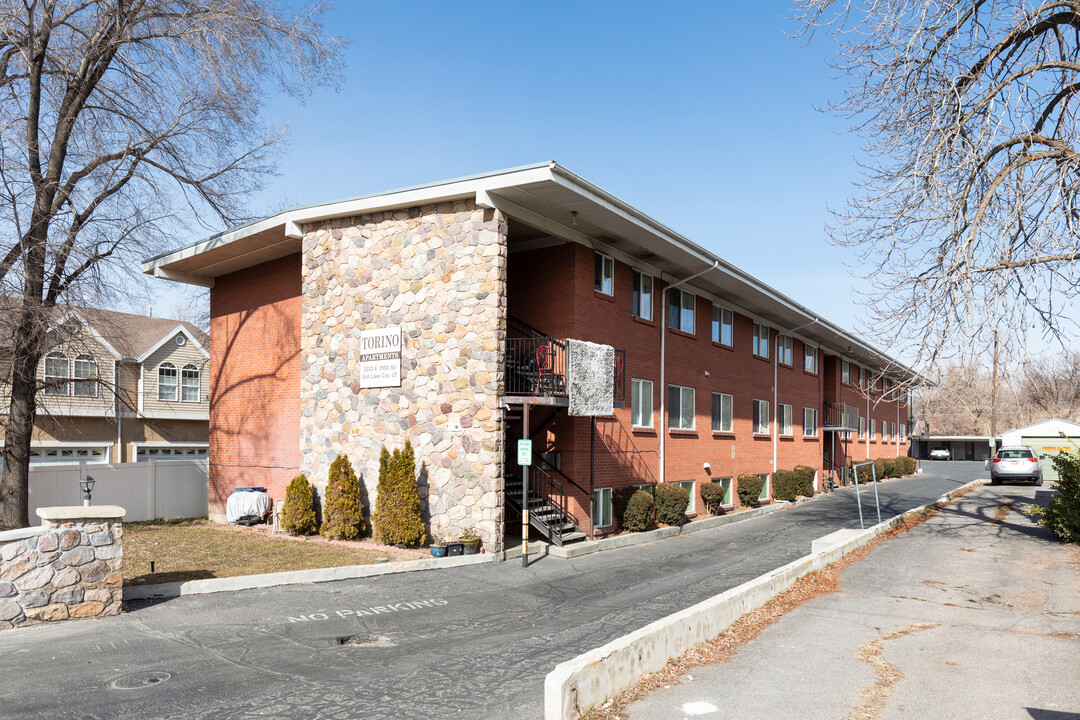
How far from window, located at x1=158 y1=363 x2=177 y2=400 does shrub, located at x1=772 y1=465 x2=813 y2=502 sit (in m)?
26.5

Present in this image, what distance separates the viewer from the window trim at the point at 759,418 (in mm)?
26328

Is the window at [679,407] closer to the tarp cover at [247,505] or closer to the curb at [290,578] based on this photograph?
the curb at [290,578]

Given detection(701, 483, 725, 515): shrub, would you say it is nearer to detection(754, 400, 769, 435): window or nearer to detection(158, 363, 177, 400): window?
detection(754, 400, 769, 435): window

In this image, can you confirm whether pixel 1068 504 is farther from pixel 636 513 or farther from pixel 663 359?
pixel 663 359

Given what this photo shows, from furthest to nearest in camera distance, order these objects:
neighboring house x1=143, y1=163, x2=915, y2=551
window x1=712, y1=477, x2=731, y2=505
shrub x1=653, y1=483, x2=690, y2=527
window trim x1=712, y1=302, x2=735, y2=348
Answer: window x1=712, y1=477, x2=731, y2=505
window trim x1=712, y1=302, x2=735, y2=348
shrub x1=653, y1=483, x2=690, y2=527
neighboring house x1=143, y1=163, x2=915, y2=551

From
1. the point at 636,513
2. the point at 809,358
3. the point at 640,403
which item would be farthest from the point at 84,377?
the point at 809,358

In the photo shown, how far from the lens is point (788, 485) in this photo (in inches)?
1059

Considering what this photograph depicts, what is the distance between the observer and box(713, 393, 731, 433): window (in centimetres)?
2320

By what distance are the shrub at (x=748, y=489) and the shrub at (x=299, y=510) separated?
13.9m

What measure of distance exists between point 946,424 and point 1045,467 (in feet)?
181

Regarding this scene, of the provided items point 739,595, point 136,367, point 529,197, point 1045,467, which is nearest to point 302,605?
point 739,595

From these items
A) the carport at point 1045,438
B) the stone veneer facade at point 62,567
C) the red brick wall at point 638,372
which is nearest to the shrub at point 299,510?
the red brick wall at point 638,372

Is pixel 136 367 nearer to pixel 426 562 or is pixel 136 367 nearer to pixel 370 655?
pixel 426 562

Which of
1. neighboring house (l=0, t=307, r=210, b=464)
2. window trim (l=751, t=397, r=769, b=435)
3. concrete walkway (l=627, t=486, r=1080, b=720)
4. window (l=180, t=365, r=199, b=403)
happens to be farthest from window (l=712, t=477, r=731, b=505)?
window (l=180, t=365, r=199, b=403)
